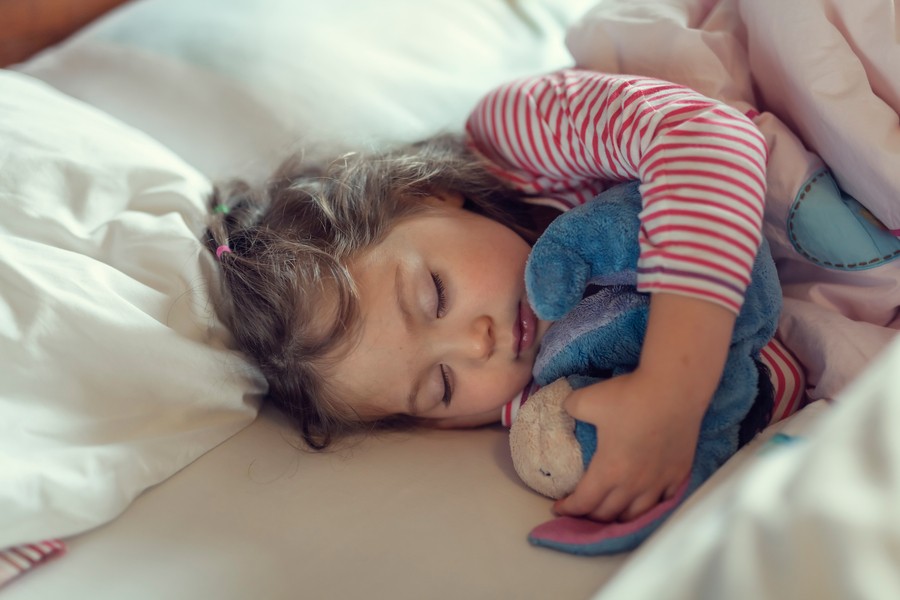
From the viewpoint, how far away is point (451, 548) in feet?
2.23

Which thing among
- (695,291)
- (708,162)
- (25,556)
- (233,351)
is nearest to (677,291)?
(695,291)

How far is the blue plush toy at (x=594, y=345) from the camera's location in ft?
2.27

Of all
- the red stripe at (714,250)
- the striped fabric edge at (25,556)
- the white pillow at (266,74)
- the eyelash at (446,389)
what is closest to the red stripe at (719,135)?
the red stripe at (714,250)

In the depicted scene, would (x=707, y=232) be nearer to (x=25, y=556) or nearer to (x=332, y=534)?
(x=332, y=534)

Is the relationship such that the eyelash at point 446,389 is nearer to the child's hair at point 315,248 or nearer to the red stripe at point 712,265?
the child's hair at point 315,248

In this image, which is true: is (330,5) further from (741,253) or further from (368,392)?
(741,253)

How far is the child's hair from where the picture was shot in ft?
2.70

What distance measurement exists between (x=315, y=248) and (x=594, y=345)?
0.31 meters

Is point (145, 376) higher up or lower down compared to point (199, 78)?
lower down

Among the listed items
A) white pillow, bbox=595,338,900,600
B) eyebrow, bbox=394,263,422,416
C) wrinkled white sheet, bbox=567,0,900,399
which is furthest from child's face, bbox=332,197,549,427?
white pillow, bbox=595,338,900,600

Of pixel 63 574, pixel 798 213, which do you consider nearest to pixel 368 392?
pixel 63 574

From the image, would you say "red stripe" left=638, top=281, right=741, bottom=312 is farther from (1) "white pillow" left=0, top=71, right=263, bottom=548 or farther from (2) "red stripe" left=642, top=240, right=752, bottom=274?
(1) "white pillow" left=0, top=71, right=263, bottom=548

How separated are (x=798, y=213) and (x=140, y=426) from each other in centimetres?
70

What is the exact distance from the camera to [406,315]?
0.80m
